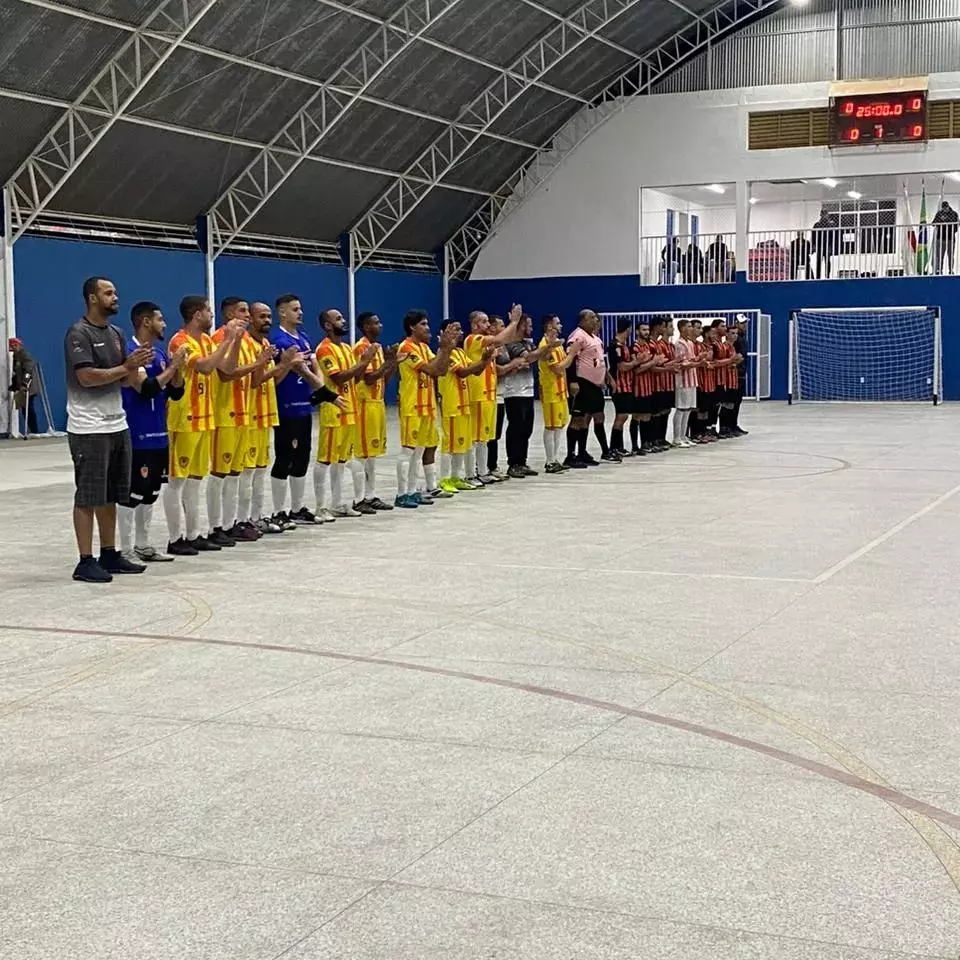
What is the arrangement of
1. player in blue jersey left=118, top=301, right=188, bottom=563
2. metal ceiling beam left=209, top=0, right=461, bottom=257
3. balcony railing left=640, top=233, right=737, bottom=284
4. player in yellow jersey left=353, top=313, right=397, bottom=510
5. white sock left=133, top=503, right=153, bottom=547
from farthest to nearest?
balcony railing left=640, top=233, right=737, bottom=284 < metal ceiling beam left=209, top=0, right=461, bottom=257 < player in yellow jersey left=353, top=313, right=397, bottom=510 < white sock left=133, top=503, right=153, bottom=547 < player in blue jersey left=118, top=301, right=188, bottom=563

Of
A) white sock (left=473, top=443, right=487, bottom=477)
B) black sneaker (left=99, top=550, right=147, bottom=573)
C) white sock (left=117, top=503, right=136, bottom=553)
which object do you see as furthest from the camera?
white sock (left=473, top=443, right=487, bottom=477)

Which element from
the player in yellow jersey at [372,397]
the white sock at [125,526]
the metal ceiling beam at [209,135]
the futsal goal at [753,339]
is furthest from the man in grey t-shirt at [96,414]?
the futsal goal at [753,339]

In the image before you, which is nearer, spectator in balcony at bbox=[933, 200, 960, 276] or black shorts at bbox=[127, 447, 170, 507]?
black shorts at bbox=[127, 447, 170, 507]

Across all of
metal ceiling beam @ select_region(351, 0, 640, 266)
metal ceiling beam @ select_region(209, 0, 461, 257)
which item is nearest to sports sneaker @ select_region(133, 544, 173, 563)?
metal ceiling beam @ select_region(209, 0, 461, 257)

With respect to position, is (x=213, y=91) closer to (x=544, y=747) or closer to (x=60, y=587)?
(x=60, y=587)

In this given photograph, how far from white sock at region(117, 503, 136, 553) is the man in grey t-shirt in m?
0.64

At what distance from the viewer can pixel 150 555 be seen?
32.5 feet

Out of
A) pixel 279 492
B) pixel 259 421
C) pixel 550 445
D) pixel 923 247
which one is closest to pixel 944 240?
pixel 923 247

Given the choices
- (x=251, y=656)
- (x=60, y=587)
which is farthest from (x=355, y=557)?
(x=251, y=656)

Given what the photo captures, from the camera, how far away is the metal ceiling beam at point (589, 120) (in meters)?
35.3

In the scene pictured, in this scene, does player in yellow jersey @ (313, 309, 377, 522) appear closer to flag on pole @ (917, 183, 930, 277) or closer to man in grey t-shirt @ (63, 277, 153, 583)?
man in grey t-shirt @ (63, 277, 153, 583)

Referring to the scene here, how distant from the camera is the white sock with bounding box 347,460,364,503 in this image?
1282 cm

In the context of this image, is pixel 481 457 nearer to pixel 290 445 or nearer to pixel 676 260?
pixel 290 445

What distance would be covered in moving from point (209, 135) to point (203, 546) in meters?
18.5
